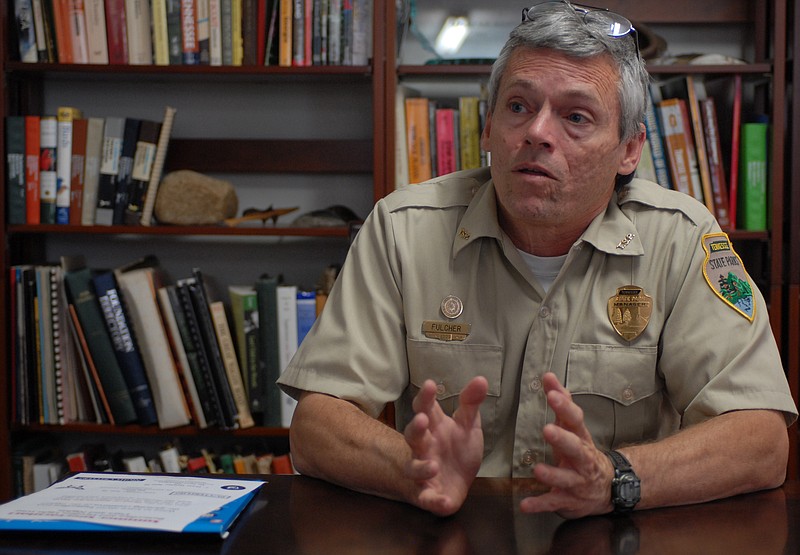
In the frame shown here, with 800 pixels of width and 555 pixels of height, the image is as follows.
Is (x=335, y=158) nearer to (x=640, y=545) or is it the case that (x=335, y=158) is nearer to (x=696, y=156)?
(x=696, y=156)

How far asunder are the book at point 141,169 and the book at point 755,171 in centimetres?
162

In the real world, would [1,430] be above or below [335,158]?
below

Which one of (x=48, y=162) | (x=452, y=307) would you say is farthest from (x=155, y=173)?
(x=452, y=307)

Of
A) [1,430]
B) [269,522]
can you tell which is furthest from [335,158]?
[269,522]

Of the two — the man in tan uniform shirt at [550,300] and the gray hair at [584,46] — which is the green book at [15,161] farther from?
the gray hair at [584,46]

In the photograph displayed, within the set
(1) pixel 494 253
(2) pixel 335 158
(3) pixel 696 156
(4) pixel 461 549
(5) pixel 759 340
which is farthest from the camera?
(2) pixel 335 158

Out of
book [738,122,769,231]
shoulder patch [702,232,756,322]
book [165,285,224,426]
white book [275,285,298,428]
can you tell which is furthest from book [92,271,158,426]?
book [738,122,769,231]

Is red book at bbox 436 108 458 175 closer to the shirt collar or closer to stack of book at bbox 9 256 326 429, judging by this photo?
stack of book at bbox 9 256 326 429

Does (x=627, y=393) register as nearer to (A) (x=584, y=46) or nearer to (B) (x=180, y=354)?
(A) (x=584, y=46)

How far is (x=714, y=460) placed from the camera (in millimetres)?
1035

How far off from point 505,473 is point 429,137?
1.15m

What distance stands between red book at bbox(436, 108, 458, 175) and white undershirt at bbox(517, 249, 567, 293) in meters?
0.86

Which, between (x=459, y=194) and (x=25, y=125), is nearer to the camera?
(x=459, y=194)

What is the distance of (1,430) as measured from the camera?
2.25 m
